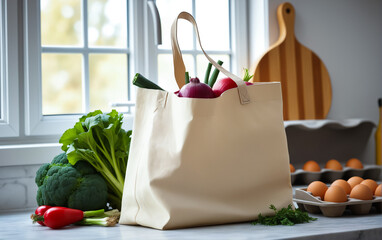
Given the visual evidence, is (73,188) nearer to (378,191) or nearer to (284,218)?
(284,218)

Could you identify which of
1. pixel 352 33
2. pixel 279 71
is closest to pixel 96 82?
pixel 279 71

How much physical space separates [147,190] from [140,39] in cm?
84

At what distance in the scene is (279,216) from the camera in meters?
1.08

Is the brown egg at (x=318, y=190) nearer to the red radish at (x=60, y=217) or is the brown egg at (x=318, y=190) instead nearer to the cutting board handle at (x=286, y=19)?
the red radish at (x=60, y=217)

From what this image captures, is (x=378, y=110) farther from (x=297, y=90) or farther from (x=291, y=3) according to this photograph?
Answer: (x=291, y=3)

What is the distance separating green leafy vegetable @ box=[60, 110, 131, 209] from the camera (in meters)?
1.22

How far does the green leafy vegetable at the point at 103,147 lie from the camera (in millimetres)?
1218

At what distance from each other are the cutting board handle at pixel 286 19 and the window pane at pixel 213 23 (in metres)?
0.21

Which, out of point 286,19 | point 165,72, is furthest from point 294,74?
point 165,72

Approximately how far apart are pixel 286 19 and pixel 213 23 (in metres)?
0.28

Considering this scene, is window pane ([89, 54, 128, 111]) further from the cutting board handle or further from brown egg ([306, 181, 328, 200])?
brown egg ([306, 181, 328, 200])

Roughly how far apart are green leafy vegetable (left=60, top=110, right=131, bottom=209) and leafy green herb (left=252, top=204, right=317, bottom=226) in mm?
384

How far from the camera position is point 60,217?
1100mm

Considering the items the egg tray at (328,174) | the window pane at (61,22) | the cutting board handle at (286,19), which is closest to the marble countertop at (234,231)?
the egg tray at (328,174)
